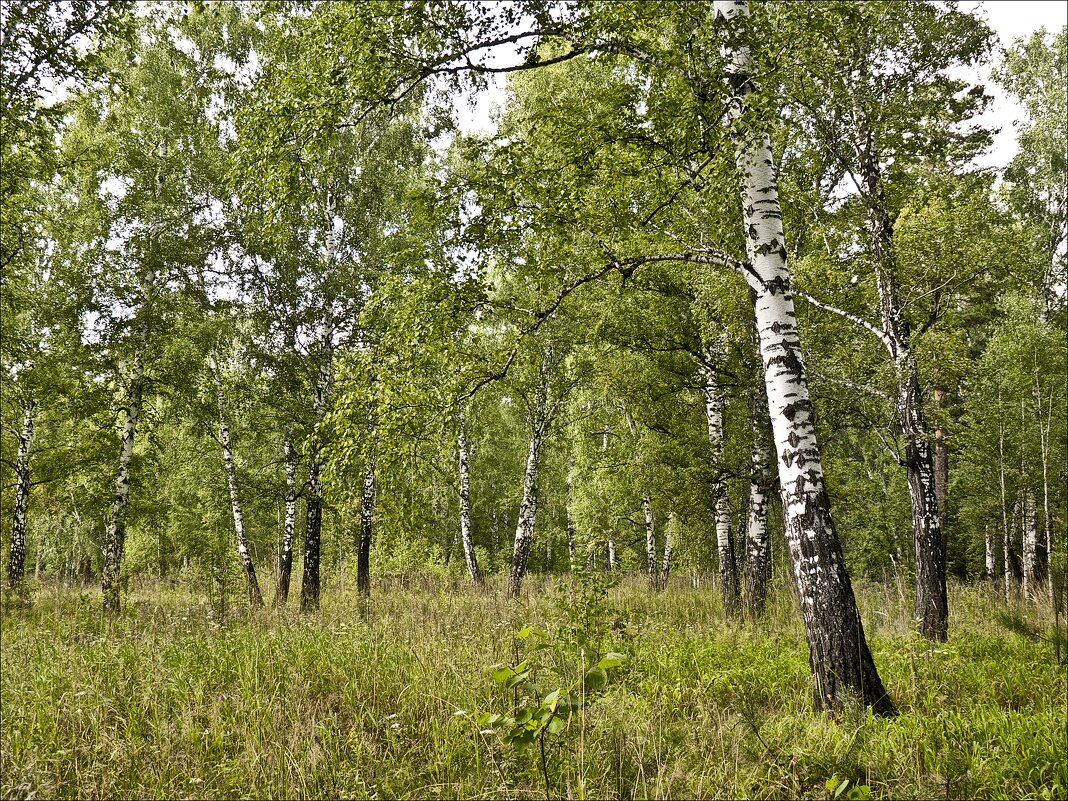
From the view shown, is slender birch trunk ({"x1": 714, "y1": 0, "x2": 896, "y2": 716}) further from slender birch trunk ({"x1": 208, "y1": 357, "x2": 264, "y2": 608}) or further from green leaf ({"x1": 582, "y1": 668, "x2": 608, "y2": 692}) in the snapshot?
slender birch trunk ({"x1": 208, "y1": 357, "x2": 264, "y2": 608})

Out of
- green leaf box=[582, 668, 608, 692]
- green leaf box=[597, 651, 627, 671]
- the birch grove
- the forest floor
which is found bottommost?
the forest floor

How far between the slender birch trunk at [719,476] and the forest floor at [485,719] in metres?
3.59

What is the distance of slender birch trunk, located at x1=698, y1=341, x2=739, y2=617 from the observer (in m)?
10.1

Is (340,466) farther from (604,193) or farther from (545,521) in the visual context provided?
(545,521)

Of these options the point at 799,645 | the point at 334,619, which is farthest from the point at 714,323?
the point at 334,619

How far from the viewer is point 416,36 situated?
5055 millimetres

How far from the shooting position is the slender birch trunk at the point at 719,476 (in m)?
10.1

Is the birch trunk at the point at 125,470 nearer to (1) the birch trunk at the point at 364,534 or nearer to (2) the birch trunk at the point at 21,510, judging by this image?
(2) the birch trunk at the point at 21,510

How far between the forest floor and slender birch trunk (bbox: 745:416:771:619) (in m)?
2.52

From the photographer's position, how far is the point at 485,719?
2365 millimetres

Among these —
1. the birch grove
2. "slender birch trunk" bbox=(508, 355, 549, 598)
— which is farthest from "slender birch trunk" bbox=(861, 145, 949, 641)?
"slender birch trunk" bbox=(508, 355, 549, 598)

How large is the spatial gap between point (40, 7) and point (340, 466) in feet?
25.6

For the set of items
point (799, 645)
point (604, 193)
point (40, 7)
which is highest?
point (40, 7)

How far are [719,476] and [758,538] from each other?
1.32 m
